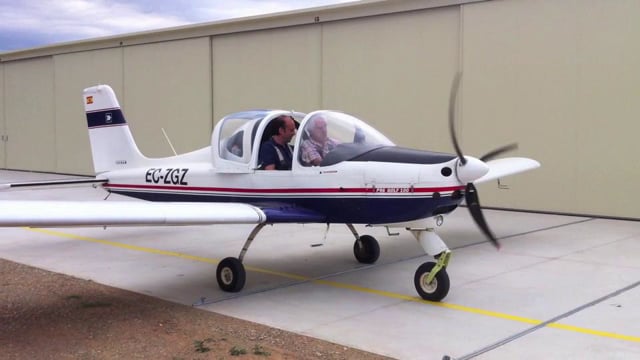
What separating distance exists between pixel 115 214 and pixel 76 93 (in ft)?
65.3

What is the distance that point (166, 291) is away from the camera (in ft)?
23.0

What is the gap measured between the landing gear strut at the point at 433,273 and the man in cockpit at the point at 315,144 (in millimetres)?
1380

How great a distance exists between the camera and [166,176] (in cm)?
849

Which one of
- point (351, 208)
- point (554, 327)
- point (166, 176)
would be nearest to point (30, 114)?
point (166, 176)

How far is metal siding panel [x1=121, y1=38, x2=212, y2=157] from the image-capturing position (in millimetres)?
19844

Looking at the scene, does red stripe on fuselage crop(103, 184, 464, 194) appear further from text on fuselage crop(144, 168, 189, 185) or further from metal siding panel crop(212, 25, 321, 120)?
metal siding panel crop(212, 25, 321, 120)

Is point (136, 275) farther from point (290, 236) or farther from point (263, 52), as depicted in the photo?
point (263, 52)

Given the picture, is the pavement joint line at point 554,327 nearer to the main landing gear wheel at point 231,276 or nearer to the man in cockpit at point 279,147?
the main landing gear wheel at point 231,276

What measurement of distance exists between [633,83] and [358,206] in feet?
27.4

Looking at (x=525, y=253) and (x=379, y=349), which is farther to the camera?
(x=525, y=253)

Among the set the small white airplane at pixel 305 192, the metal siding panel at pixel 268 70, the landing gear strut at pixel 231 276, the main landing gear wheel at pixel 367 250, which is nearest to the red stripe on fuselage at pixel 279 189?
the small white airplane at pixel 305 192

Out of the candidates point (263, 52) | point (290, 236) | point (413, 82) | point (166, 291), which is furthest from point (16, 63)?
point (166, 291)

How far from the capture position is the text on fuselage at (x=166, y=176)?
8297 mm

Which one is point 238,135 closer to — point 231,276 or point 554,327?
point 231,276
